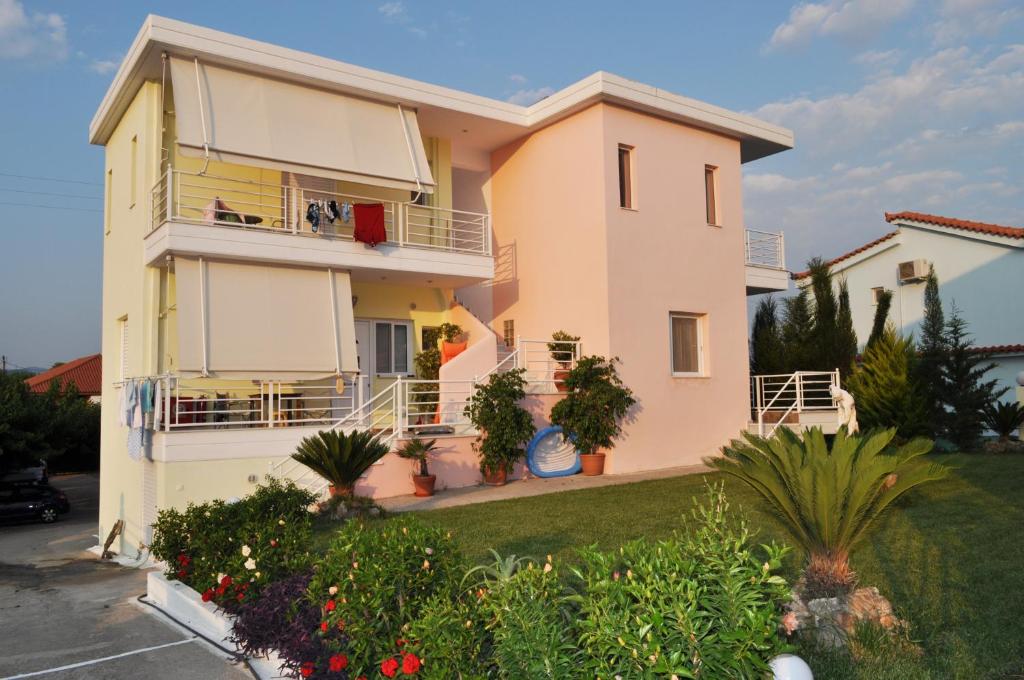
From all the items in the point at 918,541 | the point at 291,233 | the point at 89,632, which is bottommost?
the point at 89,632

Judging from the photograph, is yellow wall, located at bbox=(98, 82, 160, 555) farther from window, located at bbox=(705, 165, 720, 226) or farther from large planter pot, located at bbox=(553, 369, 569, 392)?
window, located at bbox=(705, 165, 720, 226)

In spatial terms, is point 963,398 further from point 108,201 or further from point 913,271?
point 108,201

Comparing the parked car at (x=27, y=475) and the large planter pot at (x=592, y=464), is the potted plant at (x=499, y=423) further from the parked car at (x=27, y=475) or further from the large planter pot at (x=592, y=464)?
the parked car at (x=27, y=475)

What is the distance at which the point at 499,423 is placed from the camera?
15.2 metres

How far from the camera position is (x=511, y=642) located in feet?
13.9

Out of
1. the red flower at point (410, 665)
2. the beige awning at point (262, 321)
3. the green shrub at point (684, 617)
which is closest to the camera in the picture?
the green shrub at point (684, 617)

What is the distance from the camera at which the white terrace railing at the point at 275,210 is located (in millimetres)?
15289

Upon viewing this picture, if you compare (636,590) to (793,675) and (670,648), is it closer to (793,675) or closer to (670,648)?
(670,648)

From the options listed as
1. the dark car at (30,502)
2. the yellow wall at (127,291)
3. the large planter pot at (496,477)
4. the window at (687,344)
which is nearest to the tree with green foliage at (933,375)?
the window at (687,344)

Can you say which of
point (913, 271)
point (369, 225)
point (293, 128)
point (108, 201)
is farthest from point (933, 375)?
point (108, 201)

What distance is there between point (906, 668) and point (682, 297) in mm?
14106

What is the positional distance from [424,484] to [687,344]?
7.59 metres

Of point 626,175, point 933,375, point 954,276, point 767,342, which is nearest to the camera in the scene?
A: point 626,175

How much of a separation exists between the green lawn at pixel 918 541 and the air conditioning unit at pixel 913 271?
14.8 metres
